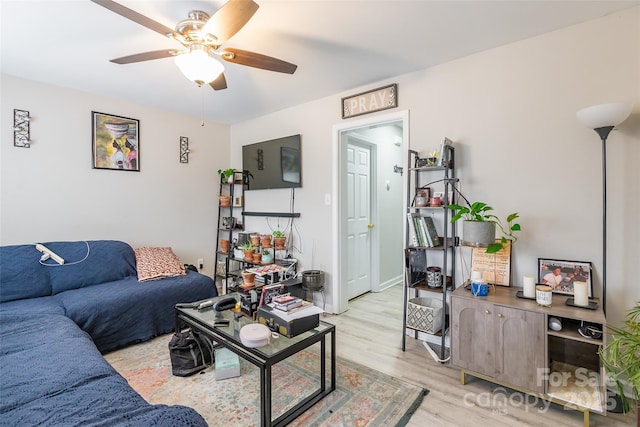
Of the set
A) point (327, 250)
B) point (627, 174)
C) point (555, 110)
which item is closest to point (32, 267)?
point (327, 250)

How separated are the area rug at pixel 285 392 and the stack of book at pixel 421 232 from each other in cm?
102

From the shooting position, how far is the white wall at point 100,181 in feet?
9.12

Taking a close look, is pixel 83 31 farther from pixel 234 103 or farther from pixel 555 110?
pixel 555 110

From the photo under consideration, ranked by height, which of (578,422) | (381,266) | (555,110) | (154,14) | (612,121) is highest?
(154,14)

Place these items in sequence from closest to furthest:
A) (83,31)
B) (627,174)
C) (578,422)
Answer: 1. (578,422)
2. (627,174)
3. (83,31)

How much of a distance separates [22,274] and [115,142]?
5.17 ft

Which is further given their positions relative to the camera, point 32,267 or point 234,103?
point 234,103

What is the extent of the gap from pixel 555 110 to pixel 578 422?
191 cm

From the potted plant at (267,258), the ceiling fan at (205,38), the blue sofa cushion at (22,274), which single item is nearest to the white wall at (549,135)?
the ceiling fan at (205,38)

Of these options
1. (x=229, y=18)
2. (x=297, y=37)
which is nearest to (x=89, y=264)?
(x=229, y=18)

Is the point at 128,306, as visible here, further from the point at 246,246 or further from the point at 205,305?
the point at 246,246

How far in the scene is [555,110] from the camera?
2.01 meters

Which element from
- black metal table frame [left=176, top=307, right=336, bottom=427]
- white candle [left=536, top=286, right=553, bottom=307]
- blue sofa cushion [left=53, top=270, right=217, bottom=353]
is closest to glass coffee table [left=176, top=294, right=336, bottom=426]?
black metal table frame [left=176, top=307, right=336, bottom=427]

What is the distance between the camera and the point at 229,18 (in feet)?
4.89
